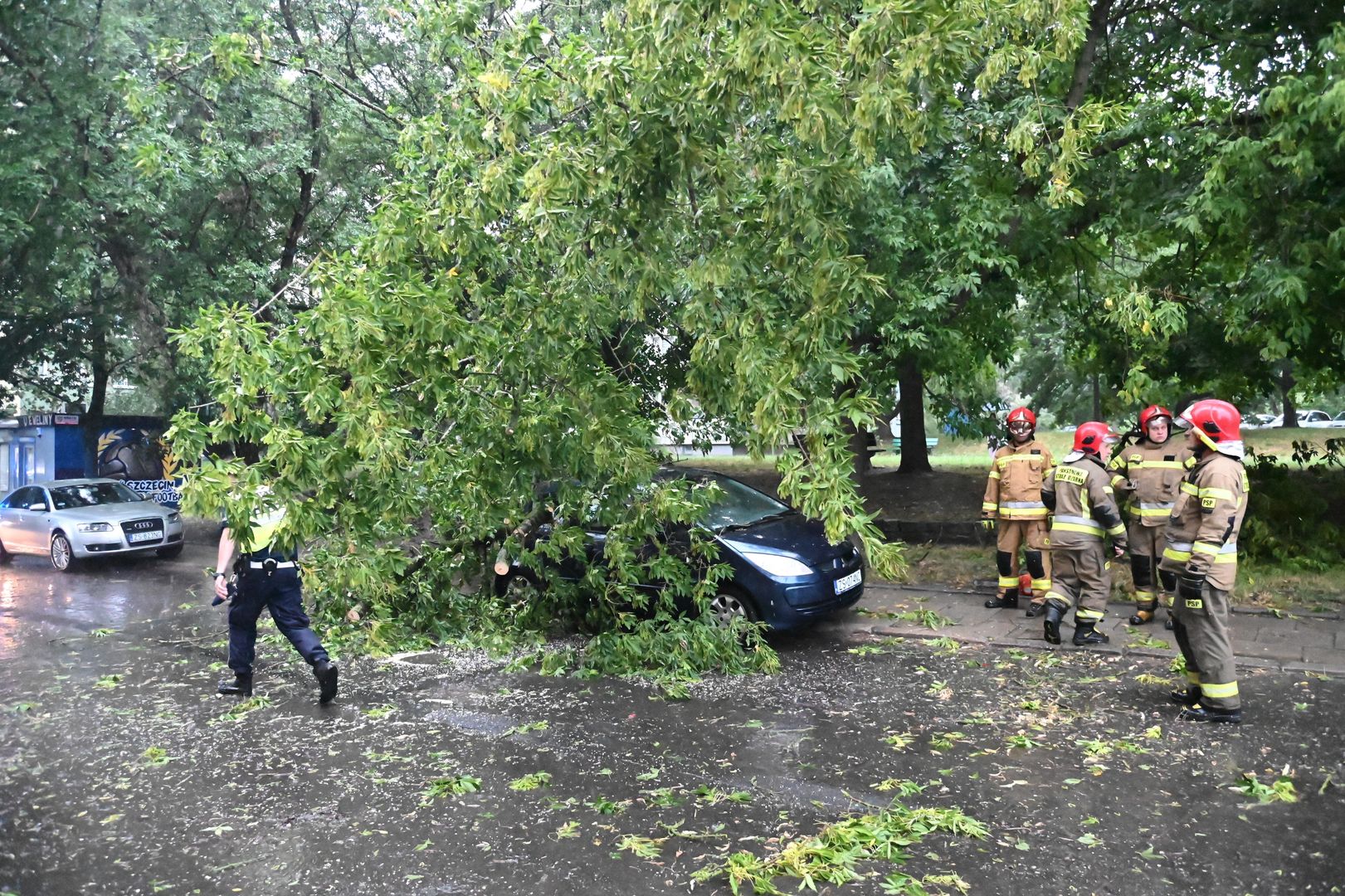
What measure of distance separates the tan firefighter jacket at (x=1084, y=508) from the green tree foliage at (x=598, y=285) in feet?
7.83

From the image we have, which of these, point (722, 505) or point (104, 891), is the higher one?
point (722, 505)

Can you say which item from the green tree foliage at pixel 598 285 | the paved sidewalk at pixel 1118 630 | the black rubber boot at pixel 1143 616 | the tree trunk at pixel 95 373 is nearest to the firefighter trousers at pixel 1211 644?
the paved sidewalk at pixel 1118 630

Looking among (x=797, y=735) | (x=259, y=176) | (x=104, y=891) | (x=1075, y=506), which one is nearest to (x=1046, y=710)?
(x=797, y=735)

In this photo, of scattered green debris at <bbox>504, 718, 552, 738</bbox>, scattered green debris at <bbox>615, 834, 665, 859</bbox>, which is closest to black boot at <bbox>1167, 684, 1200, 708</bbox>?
scattered green debris at <bbox>615, 834, 665, 859</bbox>

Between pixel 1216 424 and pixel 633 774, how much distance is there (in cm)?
419

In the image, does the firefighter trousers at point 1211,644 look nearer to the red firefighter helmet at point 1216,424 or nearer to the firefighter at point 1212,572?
the firefighter at point 1212,572

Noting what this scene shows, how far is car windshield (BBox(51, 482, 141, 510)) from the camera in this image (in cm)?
1590

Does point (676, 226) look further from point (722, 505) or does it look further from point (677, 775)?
→ point (677, 775)

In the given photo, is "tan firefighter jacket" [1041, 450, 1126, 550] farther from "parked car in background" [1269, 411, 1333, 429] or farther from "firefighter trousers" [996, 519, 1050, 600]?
"parked car in background" [1269, 411, 1333, 429]

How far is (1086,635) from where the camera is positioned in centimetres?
857

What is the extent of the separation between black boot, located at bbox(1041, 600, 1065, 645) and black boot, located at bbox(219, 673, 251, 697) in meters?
6.12

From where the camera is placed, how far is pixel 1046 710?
678cm

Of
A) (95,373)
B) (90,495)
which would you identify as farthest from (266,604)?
(95,373)

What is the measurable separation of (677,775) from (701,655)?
224 cm
